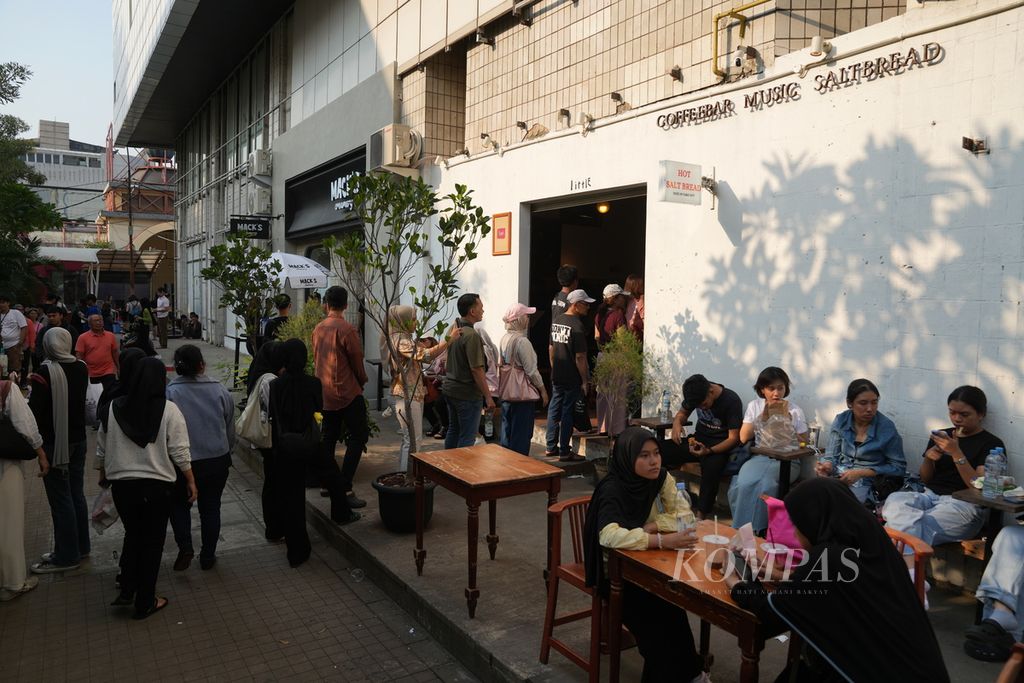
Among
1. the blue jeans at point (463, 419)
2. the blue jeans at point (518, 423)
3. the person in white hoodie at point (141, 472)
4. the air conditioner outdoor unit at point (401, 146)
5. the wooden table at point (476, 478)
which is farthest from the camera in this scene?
the air conditioner outdoor unit at point (401, 146)

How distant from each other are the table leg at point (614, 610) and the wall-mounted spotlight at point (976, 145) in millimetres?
3790

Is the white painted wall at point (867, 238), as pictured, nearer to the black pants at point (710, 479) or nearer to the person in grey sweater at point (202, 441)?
the black pants at point (710, 479)

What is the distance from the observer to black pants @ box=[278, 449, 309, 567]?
562 centimetres

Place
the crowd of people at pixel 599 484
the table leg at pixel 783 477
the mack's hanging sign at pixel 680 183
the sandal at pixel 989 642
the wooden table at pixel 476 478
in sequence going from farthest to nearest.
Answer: the mack's hanging sign at pixel 680 183, the table leg at pixel 783 477, the wooden table at pixel 476 478, the sandal at pixel 989 642, the crowd of people at pixel 599 484

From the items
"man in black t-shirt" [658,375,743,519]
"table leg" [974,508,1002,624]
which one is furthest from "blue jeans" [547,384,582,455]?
"table leg" [974,508,1002,624]

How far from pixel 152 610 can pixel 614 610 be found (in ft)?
11.0

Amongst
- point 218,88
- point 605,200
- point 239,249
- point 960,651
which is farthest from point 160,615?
point 218,88

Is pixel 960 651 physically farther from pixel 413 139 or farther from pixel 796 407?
pixel 413 139

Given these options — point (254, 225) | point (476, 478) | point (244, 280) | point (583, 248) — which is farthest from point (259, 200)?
point (476, 478)

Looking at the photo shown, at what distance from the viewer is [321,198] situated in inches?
632

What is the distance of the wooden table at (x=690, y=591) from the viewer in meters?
2.62

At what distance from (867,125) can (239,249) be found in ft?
28.6

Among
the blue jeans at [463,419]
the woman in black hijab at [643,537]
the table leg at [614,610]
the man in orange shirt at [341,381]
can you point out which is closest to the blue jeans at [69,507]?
the man in orange shirt at [341,381]

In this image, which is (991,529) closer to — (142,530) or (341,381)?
(341,381)
